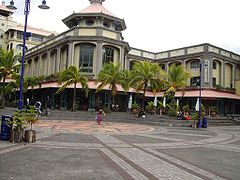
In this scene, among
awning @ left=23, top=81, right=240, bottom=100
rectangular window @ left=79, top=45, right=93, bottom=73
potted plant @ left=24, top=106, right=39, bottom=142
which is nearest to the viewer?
potted plant @ left=24, top=106, right=39, bottom=142

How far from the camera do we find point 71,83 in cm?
3281

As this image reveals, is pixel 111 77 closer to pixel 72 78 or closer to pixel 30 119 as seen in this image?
pixel 72 78

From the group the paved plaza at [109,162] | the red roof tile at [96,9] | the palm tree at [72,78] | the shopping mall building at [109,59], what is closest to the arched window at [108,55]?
the shopping mall building at [109,59]

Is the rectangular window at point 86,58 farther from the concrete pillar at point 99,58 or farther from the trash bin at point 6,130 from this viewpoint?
the trash bin at point 6,130

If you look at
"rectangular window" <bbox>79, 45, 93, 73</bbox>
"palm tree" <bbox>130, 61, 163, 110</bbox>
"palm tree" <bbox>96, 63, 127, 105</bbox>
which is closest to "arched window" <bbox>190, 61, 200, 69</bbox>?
"palm tree" <bbox>130, 61, 163, 110</bbox>

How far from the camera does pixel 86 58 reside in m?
37.7

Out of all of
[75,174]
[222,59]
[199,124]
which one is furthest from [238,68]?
[75,174]

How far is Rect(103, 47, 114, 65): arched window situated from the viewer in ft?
124

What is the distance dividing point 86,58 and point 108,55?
298 centimetres

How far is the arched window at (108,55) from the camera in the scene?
37781 millimetres

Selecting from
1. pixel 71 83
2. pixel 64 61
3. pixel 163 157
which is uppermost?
pixel 64 61

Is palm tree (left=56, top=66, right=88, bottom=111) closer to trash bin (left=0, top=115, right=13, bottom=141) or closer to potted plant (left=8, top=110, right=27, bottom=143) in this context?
trash bin (left=0, top=115, right=13, bottom=141)

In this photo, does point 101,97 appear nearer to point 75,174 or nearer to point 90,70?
point 90,70

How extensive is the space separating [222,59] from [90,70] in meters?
19.4
